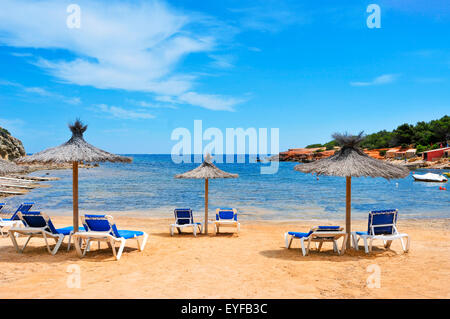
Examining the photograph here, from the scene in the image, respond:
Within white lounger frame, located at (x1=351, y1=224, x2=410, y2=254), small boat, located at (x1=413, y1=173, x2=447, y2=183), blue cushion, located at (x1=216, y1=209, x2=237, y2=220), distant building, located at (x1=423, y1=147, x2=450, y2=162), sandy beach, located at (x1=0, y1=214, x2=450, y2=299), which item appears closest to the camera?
sandy beach, located at (x1=0, y1=214, x2=450, y2=299)

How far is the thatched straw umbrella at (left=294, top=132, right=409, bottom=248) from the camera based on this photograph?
→ 274 inches

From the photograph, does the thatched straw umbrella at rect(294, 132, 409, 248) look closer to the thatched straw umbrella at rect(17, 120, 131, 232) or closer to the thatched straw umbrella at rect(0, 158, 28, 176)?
the thatched straw umbrella at rect(17, 120, 131, 232)

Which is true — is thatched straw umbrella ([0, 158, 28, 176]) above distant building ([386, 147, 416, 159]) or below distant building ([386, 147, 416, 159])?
below

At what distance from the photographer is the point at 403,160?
6988 cm

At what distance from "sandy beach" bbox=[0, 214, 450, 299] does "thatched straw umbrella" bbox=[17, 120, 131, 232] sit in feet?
5.00

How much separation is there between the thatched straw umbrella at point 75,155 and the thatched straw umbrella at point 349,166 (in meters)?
4.68

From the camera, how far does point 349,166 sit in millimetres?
7082

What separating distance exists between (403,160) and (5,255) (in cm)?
7587

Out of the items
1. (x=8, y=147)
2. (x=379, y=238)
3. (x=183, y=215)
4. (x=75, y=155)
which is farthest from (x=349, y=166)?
(x=8, y=147)

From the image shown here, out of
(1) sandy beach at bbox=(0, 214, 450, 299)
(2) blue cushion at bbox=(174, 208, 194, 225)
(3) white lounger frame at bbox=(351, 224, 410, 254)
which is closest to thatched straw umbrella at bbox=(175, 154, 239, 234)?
(2) blue cushion at bbox=(174, 208, 194, 225)

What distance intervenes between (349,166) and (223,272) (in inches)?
140
